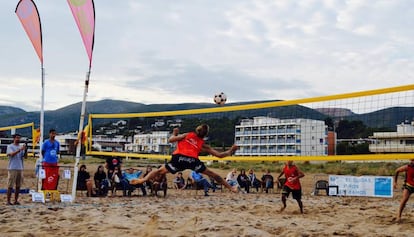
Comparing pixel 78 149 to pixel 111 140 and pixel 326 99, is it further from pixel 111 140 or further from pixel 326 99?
pixel 111 140

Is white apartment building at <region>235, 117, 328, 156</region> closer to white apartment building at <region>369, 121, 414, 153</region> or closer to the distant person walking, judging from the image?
white apartment building at <region>369, 121, 414, 153</region>

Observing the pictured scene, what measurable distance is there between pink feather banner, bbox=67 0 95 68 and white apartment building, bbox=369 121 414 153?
5426mm

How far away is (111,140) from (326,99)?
705cm

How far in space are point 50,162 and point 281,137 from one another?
4699mm

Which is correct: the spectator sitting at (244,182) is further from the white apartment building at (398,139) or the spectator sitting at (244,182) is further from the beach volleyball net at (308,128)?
the white apartment building at (398,139)

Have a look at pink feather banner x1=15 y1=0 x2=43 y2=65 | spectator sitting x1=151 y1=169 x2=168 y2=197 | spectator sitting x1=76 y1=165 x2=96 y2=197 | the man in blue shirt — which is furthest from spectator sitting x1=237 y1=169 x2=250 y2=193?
pink feather banner x1=15 y1=0 x2=43 y2=65

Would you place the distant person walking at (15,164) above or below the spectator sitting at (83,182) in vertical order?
above

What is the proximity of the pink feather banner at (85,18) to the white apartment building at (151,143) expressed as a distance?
4.77 meters

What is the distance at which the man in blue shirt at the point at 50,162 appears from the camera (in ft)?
29.1

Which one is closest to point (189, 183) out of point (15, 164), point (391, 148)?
point (391, 148)

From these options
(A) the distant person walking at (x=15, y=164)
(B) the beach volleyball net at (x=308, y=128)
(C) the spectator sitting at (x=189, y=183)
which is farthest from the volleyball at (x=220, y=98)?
(A) the distant person walking at (x=15, y=164)

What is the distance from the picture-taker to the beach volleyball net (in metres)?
9.27

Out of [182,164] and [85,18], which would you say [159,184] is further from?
[182,164]

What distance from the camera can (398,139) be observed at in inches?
374
